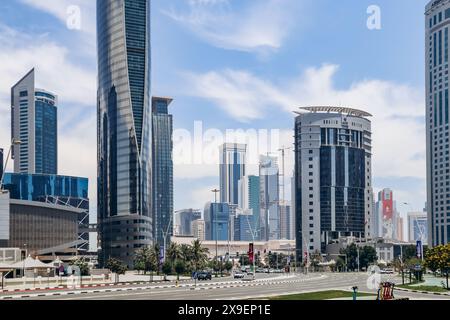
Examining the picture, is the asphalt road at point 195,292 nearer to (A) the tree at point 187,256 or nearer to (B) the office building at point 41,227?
(A) the tree at point 187,256

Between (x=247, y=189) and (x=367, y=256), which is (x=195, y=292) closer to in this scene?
(x=247, y=189)

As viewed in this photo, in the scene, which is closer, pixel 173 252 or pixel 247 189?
pixel 247 189

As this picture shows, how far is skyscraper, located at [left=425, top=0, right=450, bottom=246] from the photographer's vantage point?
10839cm

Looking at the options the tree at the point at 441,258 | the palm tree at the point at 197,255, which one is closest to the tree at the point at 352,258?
the palm tree at the point at 197,255

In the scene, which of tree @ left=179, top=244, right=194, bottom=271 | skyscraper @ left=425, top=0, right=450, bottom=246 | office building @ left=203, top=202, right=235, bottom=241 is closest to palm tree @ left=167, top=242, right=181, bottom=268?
tree @ left=179, top=244, right=194, bottom=271

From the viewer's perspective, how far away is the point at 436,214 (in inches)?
7096

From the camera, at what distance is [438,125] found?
356 feet

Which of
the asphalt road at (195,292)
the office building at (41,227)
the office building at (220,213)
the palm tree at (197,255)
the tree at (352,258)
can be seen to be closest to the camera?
the asphalt road at (195,292)

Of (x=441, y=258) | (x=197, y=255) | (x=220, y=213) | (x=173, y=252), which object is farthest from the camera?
(x=173, y=252)

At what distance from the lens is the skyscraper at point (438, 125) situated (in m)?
108

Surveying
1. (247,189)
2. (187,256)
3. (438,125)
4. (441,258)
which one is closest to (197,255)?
(187,256)
